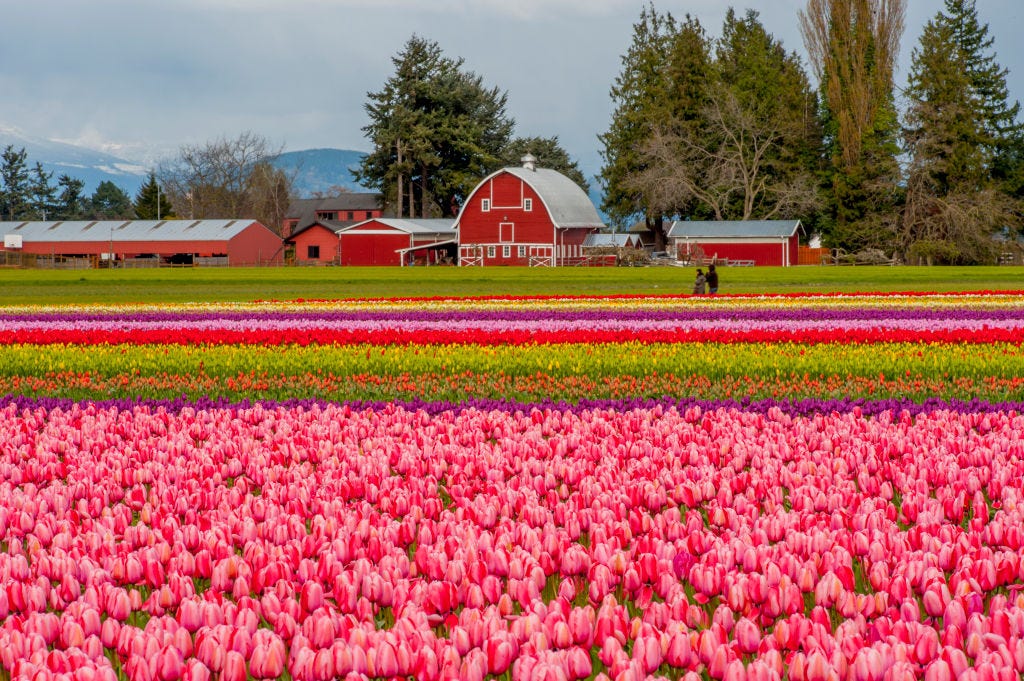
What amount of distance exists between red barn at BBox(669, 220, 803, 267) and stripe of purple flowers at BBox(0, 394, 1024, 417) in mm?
66100

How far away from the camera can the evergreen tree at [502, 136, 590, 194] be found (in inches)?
3920

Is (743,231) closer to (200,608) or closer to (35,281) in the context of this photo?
(35,281)

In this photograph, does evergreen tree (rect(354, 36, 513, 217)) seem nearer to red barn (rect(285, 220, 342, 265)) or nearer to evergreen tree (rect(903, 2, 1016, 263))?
red barn (rect(285, 220, 342, 265))

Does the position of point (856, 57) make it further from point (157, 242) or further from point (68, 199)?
point (68, 199)

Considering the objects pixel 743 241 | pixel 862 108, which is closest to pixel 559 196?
pixel 743 241

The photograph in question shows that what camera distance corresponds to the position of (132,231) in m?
94.9

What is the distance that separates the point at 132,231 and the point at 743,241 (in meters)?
48.5

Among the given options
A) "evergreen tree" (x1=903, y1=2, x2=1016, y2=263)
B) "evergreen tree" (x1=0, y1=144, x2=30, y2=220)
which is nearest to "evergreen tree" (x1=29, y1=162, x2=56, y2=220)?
"evergreen tree" (x1=0, y1=144, x2=30, y2=220)

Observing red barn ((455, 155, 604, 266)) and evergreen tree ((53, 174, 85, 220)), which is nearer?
red barn ((455, 155, 604, 266))

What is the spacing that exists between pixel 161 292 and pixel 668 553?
3701 centimetres

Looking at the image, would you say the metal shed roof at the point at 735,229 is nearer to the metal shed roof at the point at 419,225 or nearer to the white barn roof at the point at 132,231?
the metal shed roof at the point at 419,225

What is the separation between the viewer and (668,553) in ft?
16.5

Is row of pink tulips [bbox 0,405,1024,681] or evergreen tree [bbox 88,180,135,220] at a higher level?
evergreen tree [bbox 88,180,135,220]

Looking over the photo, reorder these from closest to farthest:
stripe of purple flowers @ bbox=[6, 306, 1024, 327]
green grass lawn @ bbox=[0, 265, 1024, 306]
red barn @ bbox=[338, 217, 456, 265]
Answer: stripe of purple flowers @ bbox=[6, 306, 1024, 327], green grass lawn @ bbox=[0, 265, 1024, 306], red barn @ bbox=[338, 217, 456, 265]
